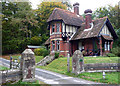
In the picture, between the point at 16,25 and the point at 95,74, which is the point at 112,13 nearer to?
the point at 16,25

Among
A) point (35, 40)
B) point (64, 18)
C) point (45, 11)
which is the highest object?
point (45, 11)

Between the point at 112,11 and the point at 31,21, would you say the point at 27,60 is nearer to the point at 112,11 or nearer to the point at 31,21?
the point at 31,21

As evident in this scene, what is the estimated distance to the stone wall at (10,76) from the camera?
24.6 feet

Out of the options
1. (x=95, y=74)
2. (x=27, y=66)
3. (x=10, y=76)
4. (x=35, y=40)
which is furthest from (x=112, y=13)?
(x=10, y=76)

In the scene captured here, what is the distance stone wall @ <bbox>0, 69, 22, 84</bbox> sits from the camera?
24.6 ft

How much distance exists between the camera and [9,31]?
107ft

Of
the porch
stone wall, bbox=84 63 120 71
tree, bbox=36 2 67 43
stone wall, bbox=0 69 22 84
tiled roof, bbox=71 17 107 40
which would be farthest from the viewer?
tree, bbox=36 2 67 43

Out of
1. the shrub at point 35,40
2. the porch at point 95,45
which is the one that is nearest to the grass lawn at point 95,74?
the porch at point 95,45

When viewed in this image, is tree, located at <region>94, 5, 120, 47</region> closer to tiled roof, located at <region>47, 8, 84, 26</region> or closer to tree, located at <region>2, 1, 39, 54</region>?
tiled roof, located at <region>47, 8, 84, 26</region>

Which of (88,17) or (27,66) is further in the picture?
(88,17)

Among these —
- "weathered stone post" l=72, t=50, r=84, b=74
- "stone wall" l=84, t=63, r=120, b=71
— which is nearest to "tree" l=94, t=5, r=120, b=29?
"stone wall" l=84, t=63, r=120, b=71

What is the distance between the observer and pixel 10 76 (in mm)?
7848

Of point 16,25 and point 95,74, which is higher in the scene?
point 16,25

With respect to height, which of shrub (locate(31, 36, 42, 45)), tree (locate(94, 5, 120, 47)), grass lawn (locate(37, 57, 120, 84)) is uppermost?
tree (locate(94, 5, 120, 47))
